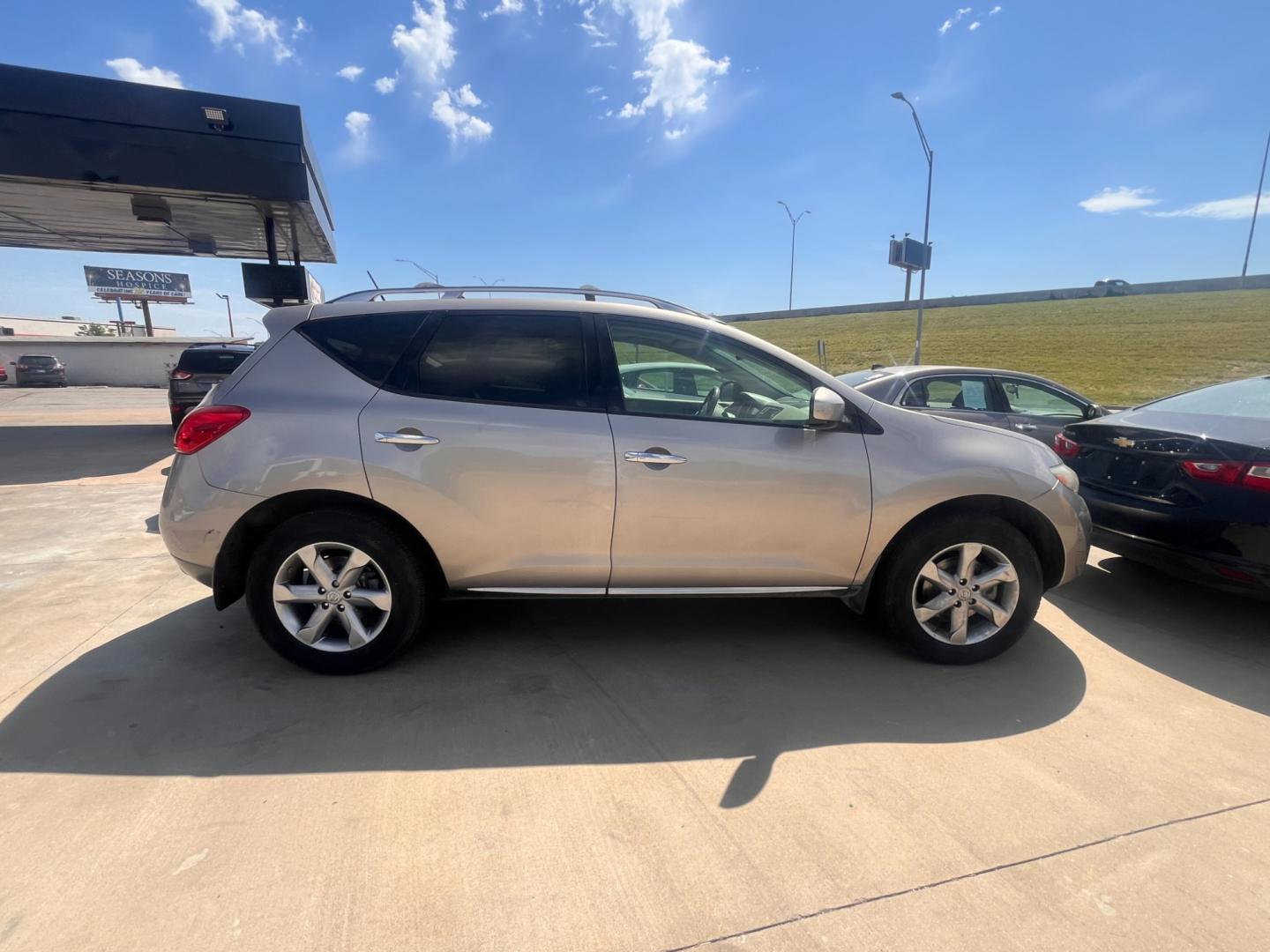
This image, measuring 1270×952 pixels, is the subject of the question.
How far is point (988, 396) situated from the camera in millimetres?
7332

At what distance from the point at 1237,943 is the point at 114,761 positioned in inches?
143

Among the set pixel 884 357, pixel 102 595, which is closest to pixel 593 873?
pixel 102 595

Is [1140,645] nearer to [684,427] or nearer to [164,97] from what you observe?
[684,427]

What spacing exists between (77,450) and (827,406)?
12090 millimetres

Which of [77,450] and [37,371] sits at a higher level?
[37,371]

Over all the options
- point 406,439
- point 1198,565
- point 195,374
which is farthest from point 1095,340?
point 406,439

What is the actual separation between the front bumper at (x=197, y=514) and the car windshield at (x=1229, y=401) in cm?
549

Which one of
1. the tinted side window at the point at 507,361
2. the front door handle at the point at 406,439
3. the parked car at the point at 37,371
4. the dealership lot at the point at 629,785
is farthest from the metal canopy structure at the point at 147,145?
the parked car at the point at 37,371

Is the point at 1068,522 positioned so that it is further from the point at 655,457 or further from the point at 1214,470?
the point at 655,457

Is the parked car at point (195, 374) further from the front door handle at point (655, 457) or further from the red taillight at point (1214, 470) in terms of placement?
the red taillight at point (1214, 470)

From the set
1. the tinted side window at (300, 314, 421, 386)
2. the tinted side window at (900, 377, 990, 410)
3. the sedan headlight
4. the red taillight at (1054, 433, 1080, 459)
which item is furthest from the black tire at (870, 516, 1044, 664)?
the tinted side window at (900, 377, 990, 410)

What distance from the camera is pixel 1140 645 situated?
3713 millimetres

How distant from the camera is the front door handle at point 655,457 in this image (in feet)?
9.97

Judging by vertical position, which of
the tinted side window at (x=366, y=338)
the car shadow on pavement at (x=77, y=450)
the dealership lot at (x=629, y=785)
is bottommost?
the dealership lot at (x=629, y=785)
